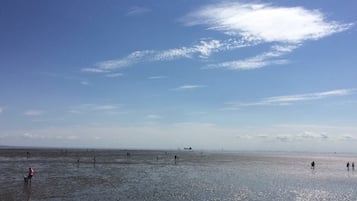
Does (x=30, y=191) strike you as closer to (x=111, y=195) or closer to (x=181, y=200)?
(x=111, y=195)

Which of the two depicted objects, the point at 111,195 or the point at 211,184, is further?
the point at 211,184

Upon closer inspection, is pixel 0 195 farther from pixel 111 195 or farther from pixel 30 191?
pixel 111 195

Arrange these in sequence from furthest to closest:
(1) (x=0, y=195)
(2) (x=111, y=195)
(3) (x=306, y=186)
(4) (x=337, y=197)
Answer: (3) (x=306, y=186)
(4) (x=337, y=197)
(2) (x=111, y=195)
(1) (x=0, y=195)

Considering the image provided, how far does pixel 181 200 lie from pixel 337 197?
51.2ft

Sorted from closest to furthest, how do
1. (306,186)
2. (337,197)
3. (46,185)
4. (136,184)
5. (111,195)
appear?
(111,195)
(337,197)
(46,185)
(136,184)
(306,186)

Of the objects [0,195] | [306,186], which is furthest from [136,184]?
[306,186]

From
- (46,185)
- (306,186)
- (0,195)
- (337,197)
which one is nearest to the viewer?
(0,195)

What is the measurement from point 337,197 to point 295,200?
218 inches

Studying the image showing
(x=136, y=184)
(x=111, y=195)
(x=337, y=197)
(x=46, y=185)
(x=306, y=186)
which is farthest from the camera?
(x=306, y=186)

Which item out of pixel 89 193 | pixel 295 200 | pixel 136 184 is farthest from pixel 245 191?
pixel 89 193

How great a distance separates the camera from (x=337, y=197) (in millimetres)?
36281

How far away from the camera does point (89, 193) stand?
34.0 m

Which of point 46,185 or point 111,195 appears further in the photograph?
point 46,185

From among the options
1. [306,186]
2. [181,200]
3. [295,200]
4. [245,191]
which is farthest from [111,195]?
[306,186]
